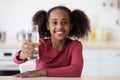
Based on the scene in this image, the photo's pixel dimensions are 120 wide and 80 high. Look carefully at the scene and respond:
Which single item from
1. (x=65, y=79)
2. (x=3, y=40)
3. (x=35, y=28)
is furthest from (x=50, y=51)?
(x=3, y=40)

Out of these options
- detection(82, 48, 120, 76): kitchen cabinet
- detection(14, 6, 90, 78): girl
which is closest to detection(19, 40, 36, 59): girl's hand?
detection(14, 6, 90, 78): girl

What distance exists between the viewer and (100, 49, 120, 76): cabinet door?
284 centimetres

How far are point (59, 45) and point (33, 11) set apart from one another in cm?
193

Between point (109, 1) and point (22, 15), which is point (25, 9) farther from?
point (109, 1)

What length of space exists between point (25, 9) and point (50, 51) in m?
1.98

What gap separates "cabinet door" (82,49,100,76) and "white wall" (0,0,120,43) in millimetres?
647

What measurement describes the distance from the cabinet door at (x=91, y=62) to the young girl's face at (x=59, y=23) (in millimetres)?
1390

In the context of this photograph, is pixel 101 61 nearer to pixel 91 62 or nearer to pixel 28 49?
pixel 91 62

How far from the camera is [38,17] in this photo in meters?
1.63

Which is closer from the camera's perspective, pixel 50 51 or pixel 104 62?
pixel 50 51

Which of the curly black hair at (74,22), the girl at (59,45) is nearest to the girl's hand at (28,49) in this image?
Result: the girl at (59,45)

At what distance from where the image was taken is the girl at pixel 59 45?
4.42 feet

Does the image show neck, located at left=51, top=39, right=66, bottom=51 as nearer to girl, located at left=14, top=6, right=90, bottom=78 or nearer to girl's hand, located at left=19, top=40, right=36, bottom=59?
girl, located at left=14, top=6, right=90, bottom=78

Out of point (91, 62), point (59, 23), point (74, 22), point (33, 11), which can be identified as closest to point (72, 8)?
point (33, 11)
